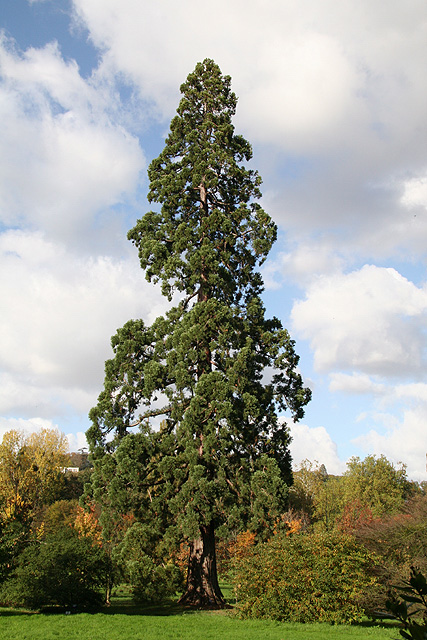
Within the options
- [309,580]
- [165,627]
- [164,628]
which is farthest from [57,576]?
[309,580]

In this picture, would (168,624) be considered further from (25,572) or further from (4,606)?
(4,606)

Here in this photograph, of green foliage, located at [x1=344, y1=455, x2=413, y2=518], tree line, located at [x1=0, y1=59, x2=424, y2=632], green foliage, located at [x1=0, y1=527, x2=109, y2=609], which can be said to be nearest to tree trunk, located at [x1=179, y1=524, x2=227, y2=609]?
tree line, located at [x1=0, y1=59, x2=424, y2=632]

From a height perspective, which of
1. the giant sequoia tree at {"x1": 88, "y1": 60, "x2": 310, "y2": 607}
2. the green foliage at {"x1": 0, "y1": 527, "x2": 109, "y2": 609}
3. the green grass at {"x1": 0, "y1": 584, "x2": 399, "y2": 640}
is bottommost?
the green grass at {"x1": 0, "y1": 584, "x2": 399, "y2": 640}

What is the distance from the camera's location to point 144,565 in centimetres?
1487

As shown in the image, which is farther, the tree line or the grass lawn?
the tree line

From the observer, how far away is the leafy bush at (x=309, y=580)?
43.3 ft

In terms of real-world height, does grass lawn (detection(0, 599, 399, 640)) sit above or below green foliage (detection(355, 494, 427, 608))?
below

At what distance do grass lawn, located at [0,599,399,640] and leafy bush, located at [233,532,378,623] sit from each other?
0.59 m

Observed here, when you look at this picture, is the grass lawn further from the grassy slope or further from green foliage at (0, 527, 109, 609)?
green foliage at (0, 527, 109, 609)

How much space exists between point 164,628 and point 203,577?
4336 mm

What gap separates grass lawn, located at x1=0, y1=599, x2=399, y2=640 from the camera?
34.2ft

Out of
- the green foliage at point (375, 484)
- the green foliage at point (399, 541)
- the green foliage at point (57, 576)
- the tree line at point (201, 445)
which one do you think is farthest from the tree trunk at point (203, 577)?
the green foliage at point (375, 484)

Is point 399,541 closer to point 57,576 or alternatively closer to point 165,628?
point 165,628

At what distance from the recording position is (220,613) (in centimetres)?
1462
